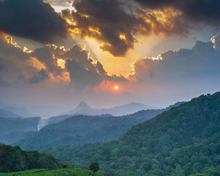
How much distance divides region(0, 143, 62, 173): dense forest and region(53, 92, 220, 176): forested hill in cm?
4631

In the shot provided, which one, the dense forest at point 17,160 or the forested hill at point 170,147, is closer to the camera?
the dense forest at point 17,160

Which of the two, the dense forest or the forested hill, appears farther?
the forested hill

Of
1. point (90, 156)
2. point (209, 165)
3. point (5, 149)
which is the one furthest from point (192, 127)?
point (5, 149)

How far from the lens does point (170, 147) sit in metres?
139

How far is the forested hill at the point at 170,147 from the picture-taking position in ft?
343

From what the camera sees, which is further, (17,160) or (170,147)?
(170,147)

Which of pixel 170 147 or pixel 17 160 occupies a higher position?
pixel 17 160

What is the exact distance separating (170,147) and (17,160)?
379ft

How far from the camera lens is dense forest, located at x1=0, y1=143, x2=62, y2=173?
5734 centimetres

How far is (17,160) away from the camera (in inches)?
2347

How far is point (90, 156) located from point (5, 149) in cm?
9435

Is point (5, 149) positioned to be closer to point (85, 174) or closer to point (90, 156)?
point (85, 174)

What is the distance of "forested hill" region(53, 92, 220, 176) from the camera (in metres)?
105

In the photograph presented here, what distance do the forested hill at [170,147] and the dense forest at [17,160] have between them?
152 ft
